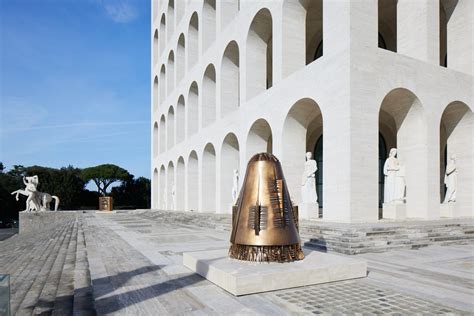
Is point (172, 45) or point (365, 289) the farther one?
point (172, 45)

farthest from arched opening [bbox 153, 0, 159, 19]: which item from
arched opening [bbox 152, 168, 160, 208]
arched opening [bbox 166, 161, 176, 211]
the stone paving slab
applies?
the stone paving slab

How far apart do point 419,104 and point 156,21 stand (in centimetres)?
3696

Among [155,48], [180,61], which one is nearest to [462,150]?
[180,61]

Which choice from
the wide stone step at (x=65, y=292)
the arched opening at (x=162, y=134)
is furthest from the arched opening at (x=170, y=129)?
the wide stone step at (x=65, y=292)

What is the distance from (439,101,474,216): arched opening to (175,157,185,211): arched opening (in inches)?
842

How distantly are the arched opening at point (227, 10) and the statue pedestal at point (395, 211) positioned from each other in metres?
15.0

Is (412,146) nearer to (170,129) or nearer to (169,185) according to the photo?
(170,129)

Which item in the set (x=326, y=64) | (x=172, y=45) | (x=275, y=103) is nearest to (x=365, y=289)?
(x=326, y=64)

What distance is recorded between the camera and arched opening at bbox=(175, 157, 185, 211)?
3210 cm

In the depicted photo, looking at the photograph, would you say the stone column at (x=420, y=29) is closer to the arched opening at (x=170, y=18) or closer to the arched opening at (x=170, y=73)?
the arched opening at (x=170, y=73)

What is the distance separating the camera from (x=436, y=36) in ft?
47.4

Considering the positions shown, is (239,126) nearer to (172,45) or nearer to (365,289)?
(365,289)

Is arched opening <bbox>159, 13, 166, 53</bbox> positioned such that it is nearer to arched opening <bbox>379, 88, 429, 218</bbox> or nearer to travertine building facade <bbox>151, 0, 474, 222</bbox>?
travertine building facade <bbox>151, 0, 474, 222</bbox>

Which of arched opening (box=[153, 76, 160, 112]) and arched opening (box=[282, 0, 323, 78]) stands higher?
arched opening (box=[153, 76, 160, 112])
